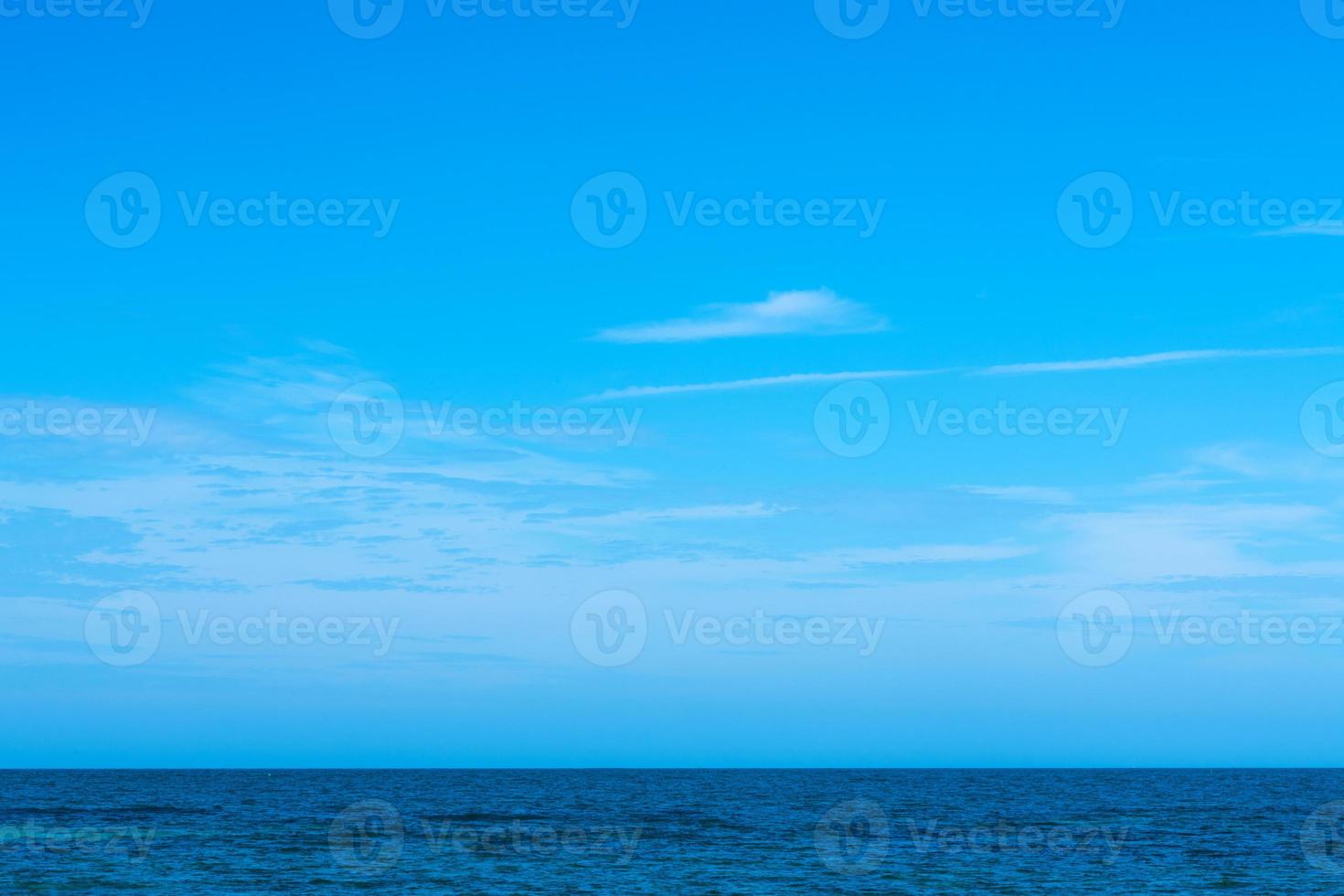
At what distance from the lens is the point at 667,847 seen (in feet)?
200

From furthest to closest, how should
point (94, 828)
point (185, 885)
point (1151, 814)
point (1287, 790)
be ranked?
point (1287, 790)
point (1151, 814)
point (94, 828)
point (185, 885)

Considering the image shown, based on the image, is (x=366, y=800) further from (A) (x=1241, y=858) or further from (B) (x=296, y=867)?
(A) (x=1241, y=858)

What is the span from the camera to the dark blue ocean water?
46.4 m

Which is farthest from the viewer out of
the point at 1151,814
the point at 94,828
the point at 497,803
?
the point at 497,803

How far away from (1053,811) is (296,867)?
61.4 metres

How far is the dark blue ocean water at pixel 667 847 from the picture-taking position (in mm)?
46375

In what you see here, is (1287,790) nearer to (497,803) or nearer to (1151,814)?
(1151,814)

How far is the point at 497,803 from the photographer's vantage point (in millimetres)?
106562

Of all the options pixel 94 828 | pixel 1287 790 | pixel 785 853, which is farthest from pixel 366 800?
pixel 1287 790

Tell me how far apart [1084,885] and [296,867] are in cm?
2991

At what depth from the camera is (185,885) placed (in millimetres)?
44781

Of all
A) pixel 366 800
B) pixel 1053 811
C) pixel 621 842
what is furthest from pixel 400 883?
pixel 366 800

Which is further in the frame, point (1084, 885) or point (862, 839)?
point (862, 839)

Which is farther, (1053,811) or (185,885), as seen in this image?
(1053,811)
